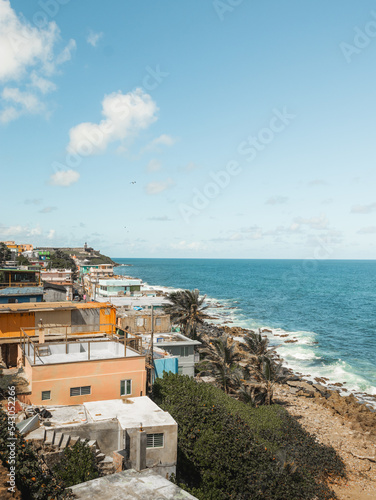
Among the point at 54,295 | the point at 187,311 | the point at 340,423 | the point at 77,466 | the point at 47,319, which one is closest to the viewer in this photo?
the point at 77,466

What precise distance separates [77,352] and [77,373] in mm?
3888

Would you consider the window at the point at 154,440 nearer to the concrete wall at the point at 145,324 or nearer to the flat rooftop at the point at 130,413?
the flat rooftop at the point at 130,413

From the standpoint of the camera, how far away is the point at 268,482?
799 inches

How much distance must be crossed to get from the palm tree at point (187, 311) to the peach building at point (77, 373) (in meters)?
22.9

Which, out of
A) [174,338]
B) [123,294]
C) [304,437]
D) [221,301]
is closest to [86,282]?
[123,294]

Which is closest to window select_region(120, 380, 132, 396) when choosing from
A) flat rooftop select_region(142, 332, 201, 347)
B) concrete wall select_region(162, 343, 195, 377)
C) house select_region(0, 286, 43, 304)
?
flat rooftop select_region(142, 332, 201, 347)

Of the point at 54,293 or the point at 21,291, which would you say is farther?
the point at 54,293

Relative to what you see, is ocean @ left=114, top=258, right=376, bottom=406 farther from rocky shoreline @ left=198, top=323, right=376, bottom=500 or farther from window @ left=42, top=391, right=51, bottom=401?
window @ left=42, top=391, right=51, bottom=401

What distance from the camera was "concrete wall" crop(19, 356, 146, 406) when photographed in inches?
831

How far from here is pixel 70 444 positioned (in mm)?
16391

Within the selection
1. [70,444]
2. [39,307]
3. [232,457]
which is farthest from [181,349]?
[70,444]

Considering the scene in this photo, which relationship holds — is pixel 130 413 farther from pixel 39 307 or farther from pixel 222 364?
pixel 222 364

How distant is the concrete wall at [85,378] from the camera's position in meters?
21.1

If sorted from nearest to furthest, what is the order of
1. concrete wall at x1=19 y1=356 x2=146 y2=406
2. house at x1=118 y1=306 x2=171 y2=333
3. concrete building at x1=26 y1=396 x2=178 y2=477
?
concrete building at x1=26 y1=396 x2=178 y2=477
concrete wall at x1=19 y1=356 x2=146 y2=406
house at x1=118 y1=306 x2=171 y2=333
